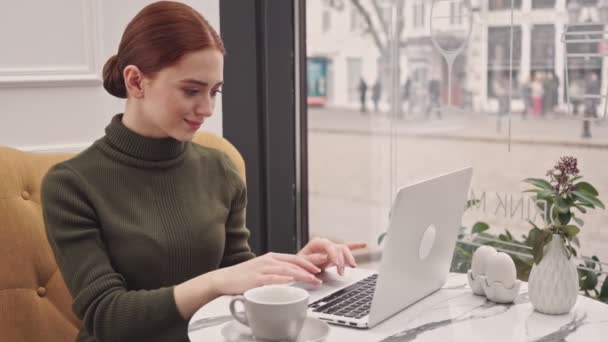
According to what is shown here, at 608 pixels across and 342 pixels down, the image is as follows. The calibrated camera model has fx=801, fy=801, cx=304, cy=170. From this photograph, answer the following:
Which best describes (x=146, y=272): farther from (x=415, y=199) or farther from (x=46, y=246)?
(x=415, y=199)

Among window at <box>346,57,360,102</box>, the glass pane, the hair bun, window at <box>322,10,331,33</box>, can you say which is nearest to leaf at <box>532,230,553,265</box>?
the glass pane

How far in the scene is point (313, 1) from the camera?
8.41 feet

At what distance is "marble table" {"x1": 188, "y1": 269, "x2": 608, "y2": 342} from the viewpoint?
1.26 meters

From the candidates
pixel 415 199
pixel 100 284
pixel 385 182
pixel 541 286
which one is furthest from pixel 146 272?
pixel 385 182

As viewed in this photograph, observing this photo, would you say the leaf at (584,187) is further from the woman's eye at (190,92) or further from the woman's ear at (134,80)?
the woman's ear at (134,80)

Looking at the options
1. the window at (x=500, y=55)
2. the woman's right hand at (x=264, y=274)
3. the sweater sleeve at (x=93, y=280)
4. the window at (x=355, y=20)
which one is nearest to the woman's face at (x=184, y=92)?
the sweater sleeve at (x=93, y=280)

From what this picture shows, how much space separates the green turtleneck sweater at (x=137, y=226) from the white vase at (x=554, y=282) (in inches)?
25.4

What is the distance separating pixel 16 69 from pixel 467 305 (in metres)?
1.26

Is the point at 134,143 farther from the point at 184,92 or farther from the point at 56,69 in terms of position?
the point at 56,69

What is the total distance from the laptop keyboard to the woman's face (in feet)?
1.49

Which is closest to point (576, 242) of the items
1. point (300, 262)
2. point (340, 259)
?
point (340, 259)

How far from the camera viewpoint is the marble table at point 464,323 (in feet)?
4.14

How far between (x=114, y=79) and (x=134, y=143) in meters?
0.14

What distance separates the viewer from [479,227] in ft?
7.04
